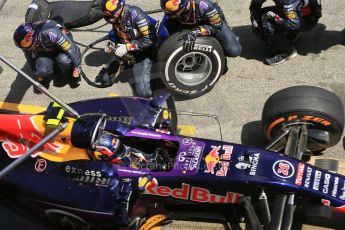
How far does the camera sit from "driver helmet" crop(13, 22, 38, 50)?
6633 millimetres

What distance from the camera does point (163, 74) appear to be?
6359 millimetres

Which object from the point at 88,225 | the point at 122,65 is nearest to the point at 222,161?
the point at 88,225

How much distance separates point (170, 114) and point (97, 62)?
2627mm

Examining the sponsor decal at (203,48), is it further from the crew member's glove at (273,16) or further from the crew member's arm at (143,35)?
the crew member's glove at (273,16)

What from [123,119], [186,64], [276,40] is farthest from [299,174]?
[276,40]

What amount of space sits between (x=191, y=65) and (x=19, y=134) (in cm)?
255

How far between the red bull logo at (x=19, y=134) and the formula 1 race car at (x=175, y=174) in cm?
1

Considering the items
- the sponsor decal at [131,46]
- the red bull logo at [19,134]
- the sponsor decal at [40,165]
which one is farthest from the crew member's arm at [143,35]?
the sponsor decal at [40,165]

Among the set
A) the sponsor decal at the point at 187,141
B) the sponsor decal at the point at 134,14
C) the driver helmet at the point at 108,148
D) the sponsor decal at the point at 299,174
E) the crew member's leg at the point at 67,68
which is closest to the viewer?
the sponsor decal at the point at 299,174

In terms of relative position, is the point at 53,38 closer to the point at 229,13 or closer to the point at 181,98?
the point at 181,98

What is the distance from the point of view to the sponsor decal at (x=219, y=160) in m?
4.47

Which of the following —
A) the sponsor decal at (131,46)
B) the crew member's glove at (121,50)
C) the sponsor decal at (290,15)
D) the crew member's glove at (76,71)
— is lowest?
the crew member's glove at (76,71)

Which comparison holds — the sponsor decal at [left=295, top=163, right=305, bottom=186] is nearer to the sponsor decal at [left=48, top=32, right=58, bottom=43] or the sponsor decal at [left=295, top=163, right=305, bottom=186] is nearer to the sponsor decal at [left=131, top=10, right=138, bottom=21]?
the sponsor decal at [left=131, top=10, right=138, bottom=21]

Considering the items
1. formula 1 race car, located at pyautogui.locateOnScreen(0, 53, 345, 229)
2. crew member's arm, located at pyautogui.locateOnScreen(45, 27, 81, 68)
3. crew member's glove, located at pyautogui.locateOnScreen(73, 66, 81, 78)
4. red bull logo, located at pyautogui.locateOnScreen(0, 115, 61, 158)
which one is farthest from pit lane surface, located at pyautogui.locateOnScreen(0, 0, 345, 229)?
red bull logo, located at pyautogui.locateOnScreen(0, 115, 61, 158)
